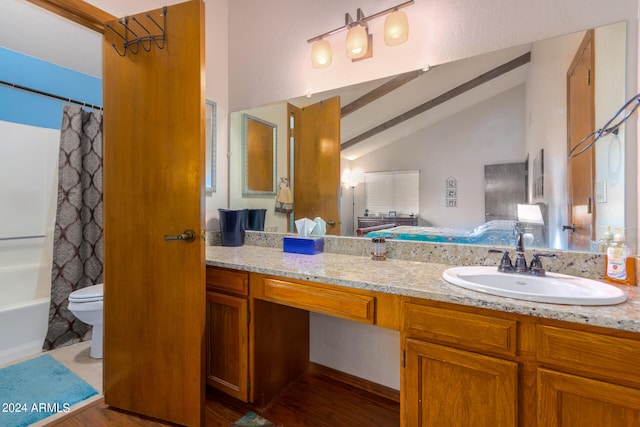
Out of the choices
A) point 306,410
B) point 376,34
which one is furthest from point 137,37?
point 306,410

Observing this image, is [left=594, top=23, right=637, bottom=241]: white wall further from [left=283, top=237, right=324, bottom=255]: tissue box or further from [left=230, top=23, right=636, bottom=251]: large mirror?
[left=283, top=237, right=324, bottom=255]: tissue box

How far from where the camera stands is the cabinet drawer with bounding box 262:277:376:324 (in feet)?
3.91

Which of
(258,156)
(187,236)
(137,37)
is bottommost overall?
(187,236)

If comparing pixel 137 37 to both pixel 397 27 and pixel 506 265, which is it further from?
pixel 506 265

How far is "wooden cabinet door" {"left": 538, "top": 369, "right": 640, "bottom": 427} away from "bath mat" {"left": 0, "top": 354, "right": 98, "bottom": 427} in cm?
221

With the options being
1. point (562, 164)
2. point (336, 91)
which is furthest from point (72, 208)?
point (562, 164)

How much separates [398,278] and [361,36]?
1.36 meters

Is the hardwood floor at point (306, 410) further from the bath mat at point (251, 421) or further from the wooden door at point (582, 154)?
the wooden door at point (582, 154)

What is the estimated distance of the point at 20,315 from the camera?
224 centimetres

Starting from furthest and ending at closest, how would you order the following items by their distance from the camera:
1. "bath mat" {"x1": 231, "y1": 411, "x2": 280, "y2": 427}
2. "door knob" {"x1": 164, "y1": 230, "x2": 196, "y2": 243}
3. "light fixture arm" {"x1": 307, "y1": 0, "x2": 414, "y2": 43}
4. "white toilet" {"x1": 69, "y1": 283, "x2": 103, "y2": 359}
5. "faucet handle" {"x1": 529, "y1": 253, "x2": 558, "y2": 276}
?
"white toilet" {"x1": 69, "y1": 283, "x2": 103, "y2": 359}, "light fixture arm" {"x1": 307, "y1": 0, "x2": 414, "y2": 43}, "bath mat" {"x1": 231, "y1": 411, "x2": 280, "y2": 427}, "door knob" {"x1": 164, "y1": 230, "x2": 196, "y2": 243}, "faucet handle" {"x1": 529, "y1": 253, "x2": 558, "y2": 276}

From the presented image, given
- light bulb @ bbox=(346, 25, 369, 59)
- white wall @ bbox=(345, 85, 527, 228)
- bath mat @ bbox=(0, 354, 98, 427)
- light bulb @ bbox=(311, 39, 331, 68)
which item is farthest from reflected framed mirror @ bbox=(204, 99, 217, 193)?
bath mat @ bbox=(0, 354, 98, 427)

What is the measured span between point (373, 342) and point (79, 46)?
3.35m

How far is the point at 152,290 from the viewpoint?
153cm

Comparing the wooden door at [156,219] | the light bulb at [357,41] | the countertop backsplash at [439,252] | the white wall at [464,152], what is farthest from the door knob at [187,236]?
the light bulb at [357,41]
